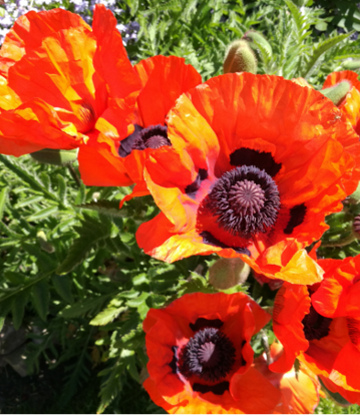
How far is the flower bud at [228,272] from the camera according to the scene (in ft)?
3.79

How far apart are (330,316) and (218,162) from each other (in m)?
0.49

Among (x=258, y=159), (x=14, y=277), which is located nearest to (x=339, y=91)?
(x=258, y=159)

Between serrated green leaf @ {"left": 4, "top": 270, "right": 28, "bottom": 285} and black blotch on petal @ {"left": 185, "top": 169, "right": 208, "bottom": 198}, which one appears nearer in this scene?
black blotch on petal @ {"left": 185, "top": 169, "right": 208, "bottom": 198}

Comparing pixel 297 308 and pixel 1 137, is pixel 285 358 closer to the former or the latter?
pixel 297 308

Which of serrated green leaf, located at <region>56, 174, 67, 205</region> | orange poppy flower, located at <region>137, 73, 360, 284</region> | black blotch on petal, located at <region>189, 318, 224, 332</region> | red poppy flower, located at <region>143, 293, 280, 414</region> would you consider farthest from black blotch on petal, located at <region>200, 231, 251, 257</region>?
serrated green leaf, located at <region>56, 174, 67, 205</region>

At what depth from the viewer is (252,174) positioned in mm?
1183

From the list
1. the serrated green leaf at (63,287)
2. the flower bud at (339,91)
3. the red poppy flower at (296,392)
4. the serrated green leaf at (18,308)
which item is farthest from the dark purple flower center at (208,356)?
the flower bud at (339,91)

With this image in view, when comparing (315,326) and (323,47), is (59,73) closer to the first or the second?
(323,47)

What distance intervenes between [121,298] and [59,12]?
112 cm

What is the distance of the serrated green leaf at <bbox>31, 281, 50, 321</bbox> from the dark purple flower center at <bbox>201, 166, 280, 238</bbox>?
0.92 metres

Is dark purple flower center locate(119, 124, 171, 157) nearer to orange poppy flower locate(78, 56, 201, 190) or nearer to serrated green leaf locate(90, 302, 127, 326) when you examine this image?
orange poppy flower locate(78, 56, 201, 190)

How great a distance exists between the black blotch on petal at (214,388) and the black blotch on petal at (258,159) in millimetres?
672

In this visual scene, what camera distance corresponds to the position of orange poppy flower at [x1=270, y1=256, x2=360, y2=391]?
1.05 m

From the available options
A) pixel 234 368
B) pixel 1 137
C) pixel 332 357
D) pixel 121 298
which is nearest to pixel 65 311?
pixel 121 298
